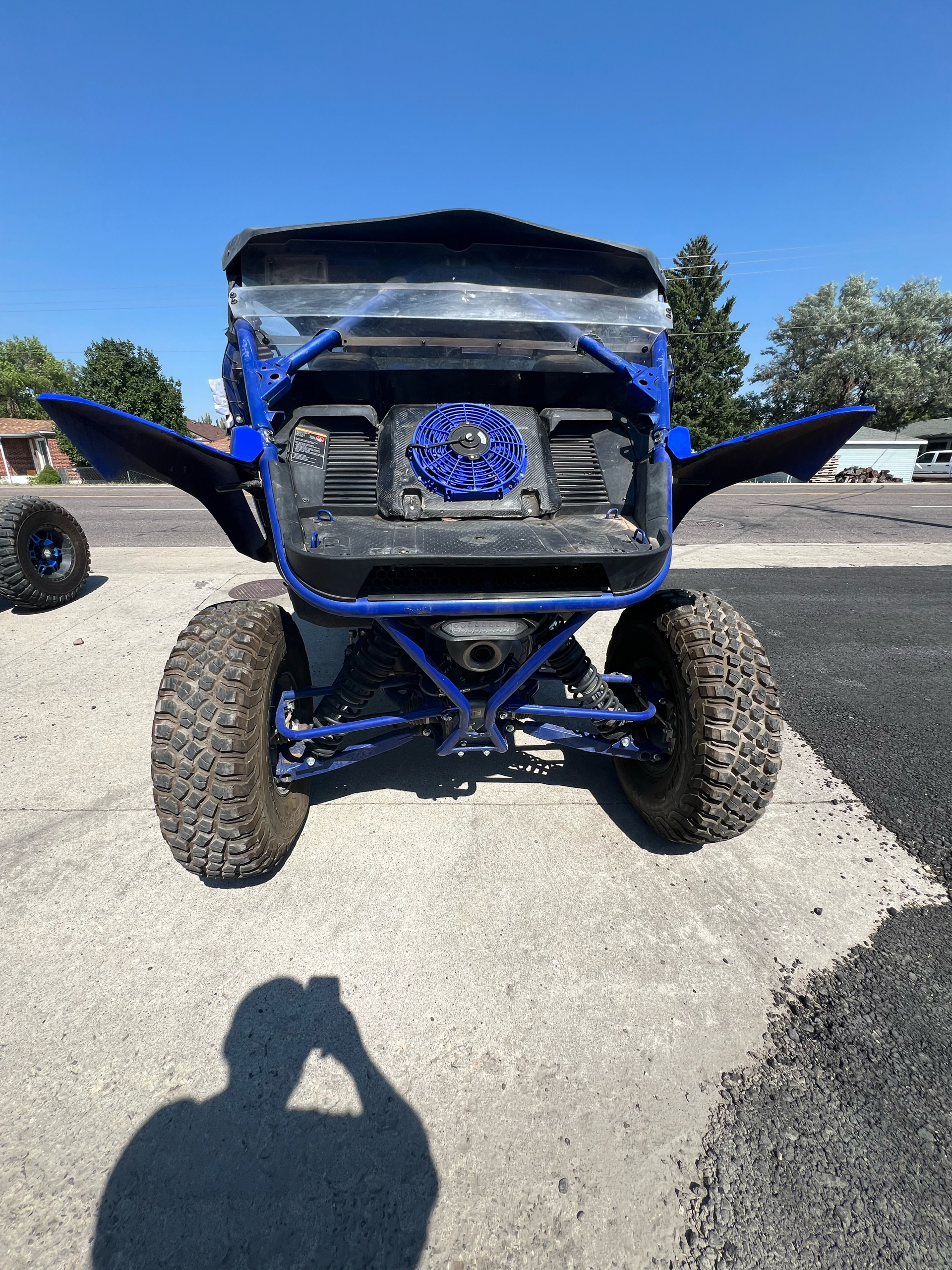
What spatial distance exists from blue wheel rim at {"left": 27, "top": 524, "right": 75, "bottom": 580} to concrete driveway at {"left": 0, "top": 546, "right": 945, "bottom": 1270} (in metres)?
3.55

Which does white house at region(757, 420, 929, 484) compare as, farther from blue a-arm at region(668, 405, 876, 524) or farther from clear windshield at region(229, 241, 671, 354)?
clear windshield at region(229, 241, 671, 354)

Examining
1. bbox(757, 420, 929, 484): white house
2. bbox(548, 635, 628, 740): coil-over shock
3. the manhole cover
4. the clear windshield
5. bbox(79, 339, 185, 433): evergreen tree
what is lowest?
bbox(757, 420, 929, 484): white house

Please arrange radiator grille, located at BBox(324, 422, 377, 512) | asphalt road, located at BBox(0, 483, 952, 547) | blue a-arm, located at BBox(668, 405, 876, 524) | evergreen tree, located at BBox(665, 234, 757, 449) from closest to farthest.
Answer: blue a-arm, located at BBox(668, 405, 876, 524)
radiator grille, located at BBox(324, 422, 377, 512)
asphalt road, located at BBox(0, 483, 952, 547)
evergreen tree, located at BBox(665, 234, 757, 449)

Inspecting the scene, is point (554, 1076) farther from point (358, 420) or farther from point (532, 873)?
point (358, 420)

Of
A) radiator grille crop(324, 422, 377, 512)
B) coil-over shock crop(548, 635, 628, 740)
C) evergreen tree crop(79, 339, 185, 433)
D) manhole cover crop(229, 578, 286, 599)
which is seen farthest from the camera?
evergreen tree crop(79, 339, 185, 433)

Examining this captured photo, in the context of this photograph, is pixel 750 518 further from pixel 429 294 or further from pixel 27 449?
pixel 27 449

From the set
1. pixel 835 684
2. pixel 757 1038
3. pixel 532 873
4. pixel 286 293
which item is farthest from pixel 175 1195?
pixel 835 684

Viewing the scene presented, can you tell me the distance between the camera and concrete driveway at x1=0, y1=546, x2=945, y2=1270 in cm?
144

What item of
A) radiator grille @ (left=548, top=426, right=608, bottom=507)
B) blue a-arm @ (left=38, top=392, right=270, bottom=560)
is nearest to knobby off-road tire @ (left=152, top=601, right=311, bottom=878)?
blue a-arm @ (left=38, top=392, right=270, bottom=560)

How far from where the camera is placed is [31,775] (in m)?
3.17

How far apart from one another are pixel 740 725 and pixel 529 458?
1364 mm

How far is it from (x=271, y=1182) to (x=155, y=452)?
2204 mm

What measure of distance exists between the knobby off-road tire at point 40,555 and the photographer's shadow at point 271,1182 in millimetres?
5378

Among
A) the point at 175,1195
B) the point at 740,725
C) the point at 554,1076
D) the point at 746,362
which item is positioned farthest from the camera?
the point at 746,362
